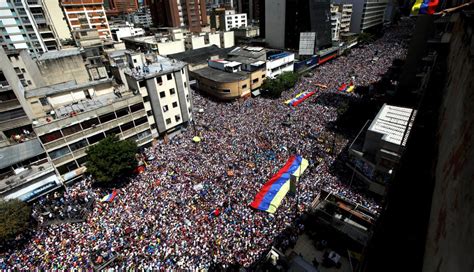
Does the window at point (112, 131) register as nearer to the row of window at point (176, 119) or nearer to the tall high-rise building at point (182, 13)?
the row of window at point (176, 119)

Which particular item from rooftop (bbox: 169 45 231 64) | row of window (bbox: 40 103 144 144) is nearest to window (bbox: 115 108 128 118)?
row of window (bbox: 40 103 144 144)

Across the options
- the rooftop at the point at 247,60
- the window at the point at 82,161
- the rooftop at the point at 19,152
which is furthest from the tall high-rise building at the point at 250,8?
the rooftop at the point at 19,152

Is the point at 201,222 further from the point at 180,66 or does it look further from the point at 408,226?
the point at 180,66

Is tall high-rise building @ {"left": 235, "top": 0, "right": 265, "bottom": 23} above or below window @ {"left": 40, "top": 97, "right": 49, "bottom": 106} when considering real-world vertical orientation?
above

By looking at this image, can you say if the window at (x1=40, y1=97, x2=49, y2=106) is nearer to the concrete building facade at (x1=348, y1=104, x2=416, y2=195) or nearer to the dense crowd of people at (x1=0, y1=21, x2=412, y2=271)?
the dense crowd of people at (x1=0, y1=21, x2=412, y2=271)

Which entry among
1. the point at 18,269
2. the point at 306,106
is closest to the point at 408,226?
the point at 18,269

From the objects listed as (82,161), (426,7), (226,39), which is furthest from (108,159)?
(226,39)

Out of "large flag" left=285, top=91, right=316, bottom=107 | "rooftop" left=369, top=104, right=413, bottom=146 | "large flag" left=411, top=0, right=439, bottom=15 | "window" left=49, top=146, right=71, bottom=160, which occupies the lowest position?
"large flag" left=285, top=91, right=316, bottom=107
